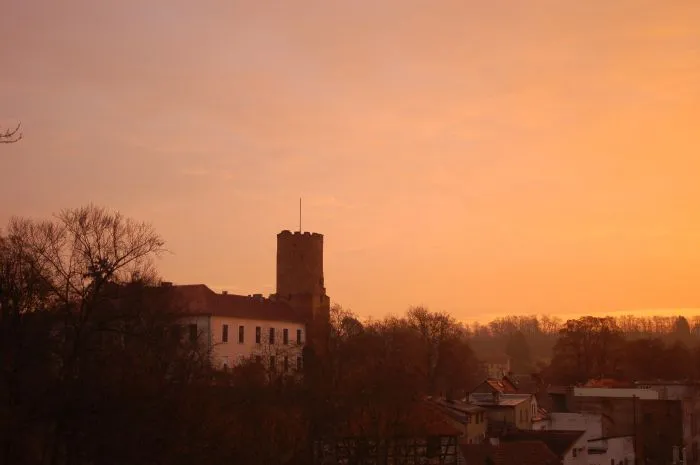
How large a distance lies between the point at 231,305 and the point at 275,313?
18.4 feet

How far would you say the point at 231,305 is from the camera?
7312cm

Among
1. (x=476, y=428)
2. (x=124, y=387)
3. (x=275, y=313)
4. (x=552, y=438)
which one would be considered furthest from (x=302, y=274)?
(x=124, y=387)

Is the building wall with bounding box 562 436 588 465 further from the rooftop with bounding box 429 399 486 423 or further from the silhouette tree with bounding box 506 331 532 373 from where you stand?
the silhouette tree with bounding box 506 331 532 373

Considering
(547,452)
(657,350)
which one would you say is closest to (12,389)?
(547,452)

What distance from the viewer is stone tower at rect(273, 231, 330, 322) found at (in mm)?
82312

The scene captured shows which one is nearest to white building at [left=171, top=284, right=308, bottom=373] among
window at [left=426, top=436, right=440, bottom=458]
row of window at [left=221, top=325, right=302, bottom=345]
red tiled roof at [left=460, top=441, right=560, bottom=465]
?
row of window at [left=221, top=325, right=302, bottom=345]

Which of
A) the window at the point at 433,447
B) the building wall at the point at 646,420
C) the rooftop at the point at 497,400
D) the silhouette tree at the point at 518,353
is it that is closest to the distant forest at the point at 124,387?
the window at the point at 433,447

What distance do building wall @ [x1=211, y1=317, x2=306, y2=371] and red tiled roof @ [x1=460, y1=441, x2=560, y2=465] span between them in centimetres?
2445

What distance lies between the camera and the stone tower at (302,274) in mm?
82312

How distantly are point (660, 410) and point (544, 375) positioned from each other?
41.1 m

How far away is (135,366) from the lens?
1375 inches

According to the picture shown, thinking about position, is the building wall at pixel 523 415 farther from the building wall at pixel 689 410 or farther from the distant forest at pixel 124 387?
the distant forest at pixel 124 387

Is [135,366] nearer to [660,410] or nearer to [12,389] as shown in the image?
[12,389]

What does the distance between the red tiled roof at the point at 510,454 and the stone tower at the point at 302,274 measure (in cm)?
3840
